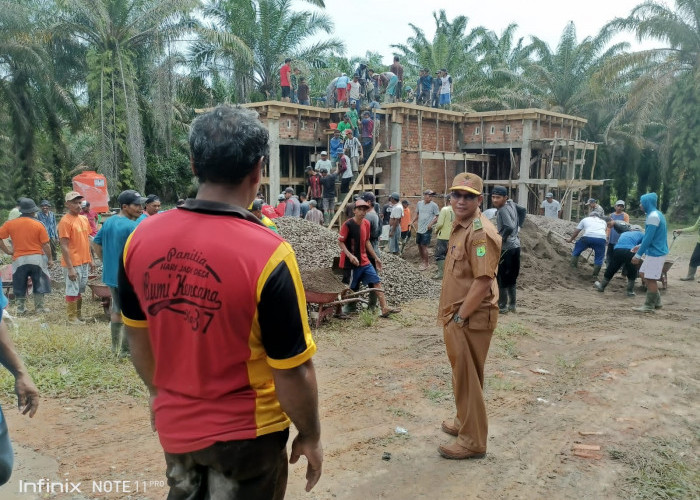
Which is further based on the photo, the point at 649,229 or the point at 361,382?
the point at 649,229

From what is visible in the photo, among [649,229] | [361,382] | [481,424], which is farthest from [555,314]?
[481,424]

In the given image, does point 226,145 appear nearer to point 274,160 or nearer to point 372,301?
point 372,301

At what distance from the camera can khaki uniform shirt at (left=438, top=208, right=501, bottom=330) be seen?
3680mm

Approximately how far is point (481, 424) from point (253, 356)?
8.58ft

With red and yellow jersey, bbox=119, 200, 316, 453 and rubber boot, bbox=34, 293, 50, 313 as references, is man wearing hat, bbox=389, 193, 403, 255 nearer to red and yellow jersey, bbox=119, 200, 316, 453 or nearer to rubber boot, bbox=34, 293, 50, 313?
rubber boot, bbox=34, 293, 50, 313

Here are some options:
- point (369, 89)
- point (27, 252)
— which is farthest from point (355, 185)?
point (27, 252)

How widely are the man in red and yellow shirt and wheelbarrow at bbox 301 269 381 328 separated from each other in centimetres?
539

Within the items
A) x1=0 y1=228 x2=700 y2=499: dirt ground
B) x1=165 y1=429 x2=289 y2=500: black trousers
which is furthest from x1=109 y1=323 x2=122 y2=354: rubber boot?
x1=165 y1=429 x2=289 y2=500: black trousers

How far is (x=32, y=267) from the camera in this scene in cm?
835

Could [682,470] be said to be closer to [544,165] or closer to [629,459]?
[629,459]

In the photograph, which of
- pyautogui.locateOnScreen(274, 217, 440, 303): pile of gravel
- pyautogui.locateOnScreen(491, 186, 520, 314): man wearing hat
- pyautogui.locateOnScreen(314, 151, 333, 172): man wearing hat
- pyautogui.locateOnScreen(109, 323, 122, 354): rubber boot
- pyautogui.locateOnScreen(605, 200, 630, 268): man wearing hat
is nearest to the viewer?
pyautogui.locateOnScreen(109, 323, 122, 354): rubber boot

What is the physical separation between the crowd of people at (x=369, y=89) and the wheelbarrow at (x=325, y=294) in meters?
10.1

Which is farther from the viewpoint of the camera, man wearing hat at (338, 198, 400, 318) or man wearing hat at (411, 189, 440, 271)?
man wearing hat at (411, 189, 440, 271)

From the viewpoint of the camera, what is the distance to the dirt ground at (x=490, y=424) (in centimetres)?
365
